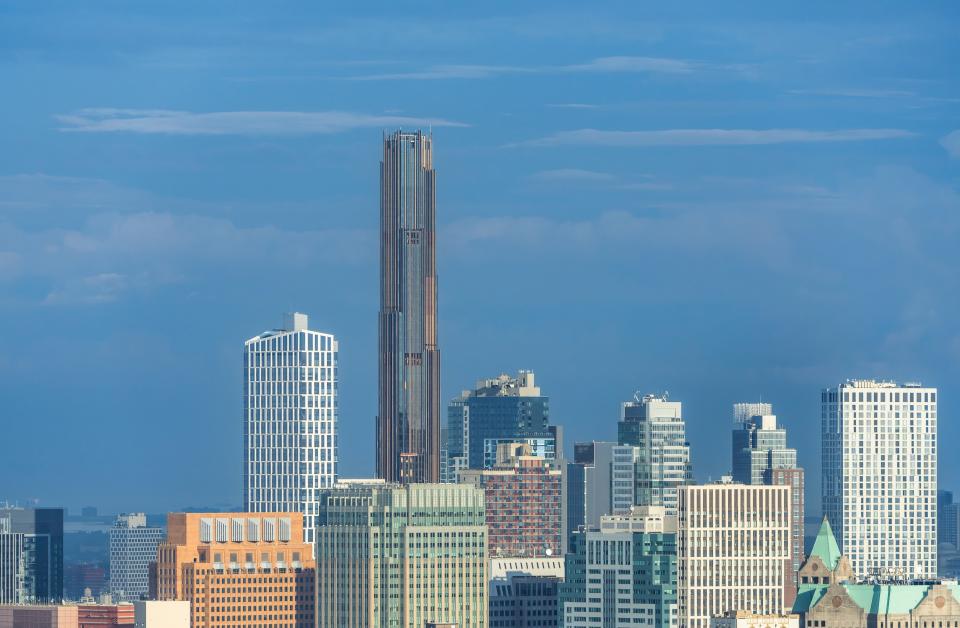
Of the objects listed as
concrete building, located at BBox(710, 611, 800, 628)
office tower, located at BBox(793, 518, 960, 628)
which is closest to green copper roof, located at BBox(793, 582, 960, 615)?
office tower, located at BBox(793, 518, 960, 628)

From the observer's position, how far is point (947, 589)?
633 ft

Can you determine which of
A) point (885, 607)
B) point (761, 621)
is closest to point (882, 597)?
point (885, 607)

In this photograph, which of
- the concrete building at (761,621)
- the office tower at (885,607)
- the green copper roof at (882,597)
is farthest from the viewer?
the concrete building at (761,621)

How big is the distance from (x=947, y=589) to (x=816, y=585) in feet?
32.1

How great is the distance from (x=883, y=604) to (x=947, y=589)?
5008 millimetres

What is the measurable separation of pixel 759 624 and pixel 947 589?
1185cm

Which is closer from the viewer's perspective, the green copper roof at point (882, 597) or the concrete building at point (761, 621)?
the green copper roof at point (882, 597)

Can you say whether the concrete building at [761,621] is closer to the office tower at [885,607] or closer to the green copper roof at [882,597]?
the office tower at [885,607]

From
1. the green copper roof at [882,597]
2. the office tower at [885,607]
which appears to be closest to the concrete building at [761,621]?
the office tower at [885,607]

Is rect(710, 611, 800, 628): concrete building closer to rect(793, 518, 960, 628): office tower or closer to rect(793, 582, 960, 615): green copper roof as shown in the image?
rect(793, 518, 960, 628): office tower

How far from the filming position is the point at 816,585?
199 metres

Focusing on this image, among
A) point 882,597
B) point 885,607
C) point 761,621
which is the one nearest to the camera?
point 885,607

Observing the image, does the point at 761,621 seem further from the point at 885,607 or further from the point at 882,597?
the point at 885,607

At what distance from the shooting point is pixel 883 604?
190500 mm
